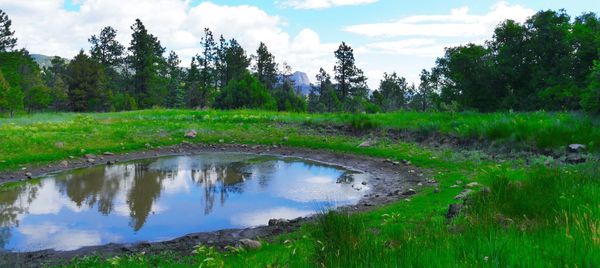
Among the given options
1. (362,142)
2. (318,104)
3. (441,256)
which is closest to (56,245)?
(441,256)

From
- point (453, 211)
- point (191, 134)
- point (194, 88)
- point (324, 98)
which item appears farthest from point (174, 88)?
point (453, 211)

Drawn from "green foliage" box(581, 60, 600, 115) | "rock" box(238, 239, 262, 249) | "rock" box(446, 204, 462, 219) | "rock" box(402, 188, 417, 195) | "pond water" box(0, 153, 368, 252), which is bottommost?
"pond water" box(0, 153, 368, 252)

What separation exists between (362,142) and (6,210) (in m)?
13.0

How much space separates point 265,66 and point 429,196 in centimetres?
6914

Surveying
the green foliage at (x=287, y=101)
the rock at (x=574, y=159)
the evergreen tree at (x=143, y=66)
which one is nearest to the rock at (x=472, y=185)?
the rock at (x=574, y=159)

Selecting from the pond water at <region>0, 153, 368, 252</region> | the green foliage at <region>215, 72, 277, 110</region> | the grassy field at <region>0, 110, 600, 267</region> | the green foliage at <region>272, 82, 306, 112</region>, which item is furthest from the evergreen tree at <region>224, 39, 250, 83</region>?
the pond water at <region>0, 153, 368, 252</region>

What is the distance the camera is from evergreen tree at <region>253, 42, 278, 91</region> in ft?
249

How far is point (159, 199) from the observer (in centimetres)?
1184

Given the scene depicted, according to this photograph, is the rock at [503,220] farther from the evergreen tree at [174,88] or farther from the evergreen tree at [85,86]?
the evergreen tree at [174,88]

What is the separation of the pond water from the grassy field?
6.34 ft

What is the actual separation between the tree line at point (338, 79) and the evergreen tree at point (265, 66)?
182 mm

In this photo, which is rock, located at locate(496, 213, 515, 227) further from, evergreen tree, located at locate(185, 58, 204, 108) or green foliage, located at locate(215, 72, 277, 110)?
evergreen tree, located at locate(185, 58, 204, 108)

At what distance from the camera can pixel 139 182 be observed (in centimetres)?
→ 1372

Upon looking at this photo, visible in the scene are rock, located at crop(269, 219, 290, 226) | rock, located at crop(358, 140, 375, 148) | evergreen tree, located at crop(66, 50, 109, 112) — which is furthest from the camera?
evergreen tree, located at crop(66, 50, 109, 112)
